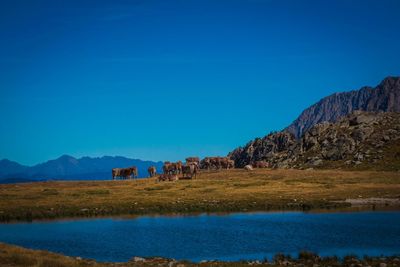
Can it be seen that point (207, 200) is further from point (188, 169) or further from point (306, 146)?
point (306, 146)

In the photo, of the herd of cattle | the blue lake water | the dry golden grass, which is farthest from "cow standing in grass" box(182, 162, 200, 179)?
the blue lake water

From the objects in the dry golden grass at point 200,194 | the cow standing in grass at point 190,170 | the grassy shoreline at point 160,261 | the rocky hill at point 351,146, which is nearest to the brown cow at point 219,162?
the rocky hill at point 351,146

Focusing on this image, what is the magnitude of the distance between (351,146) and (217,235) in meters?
112

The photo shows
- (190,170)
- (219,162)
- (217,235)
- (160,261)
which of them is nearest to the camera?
(160,261)

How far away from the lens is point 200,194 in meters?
94.4

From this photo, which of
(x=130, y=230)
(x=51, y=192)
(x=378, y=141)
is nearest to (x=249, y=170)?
(x=378, y=141)

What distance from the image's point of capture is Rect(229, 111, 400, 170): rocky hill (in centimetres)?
14338

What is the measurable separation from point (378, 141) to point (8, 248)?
136487 millimetres

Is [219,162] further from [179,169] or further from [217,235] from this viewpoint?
[217,235]

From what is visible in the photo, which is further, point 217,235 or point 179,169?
point 179,169

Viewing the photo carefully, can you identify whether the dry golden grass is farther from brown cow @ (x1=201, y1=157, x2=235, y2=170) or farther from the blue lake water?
brown cow @ (x1=201, y1=157, x2=235, y2=170)

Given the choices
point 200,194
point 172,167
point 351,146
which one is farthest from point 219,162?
point 200,194

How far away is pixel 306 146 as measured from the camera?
578 feet

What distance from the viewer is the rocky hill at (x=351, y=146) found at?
143 metres
